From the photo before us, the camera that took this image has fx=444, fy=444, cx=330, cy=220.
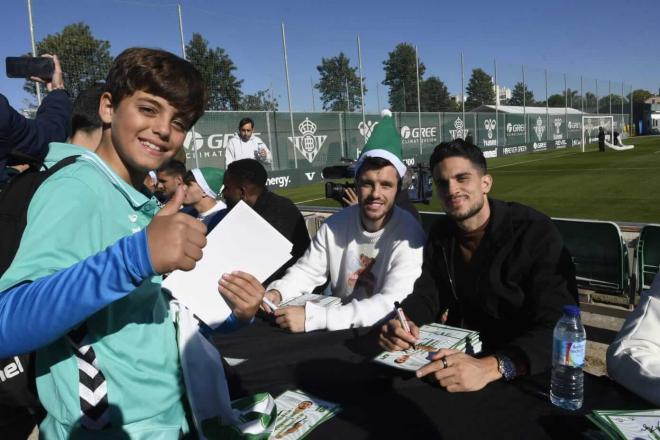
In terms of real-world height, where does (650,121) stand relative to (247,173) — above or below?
above

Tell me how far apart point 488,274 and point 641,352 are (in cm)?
80

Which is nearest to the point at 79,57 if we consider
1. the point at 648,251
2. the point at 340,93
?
the point at 648,251

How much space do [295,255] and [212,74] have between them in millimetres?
17972

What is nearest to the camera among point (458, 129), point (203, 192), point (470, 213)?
point (470, 213)

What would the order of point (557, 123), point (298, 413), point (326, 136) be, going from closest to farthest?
point (298, 413)
point (326, 136)
point (557, 123)

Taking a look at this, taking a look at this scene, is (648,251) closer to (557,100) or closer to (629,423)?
(629,423)

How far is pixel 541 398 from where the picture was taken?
157 centimetres

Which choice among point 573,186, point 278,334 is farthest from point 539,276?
point 573,186

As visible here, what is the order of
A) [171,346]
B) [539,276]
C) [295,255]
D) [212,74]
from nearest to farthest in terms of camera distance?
[171,346], [539,276], [295,255], [212,74]

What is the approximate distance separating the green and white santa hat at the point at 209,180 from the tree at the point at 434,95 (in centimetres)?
6885

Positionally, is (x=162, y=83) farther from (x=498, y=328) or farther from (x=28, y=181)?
(x=498, y=328)

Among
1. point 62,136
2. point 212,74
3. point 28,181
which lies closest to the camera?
point 28,181

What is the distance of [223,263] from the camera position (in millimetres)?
1675

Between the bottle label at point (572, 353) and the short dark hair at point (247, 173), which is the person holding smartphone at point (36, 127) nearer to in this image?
the short dark hair at point (247, 173)
